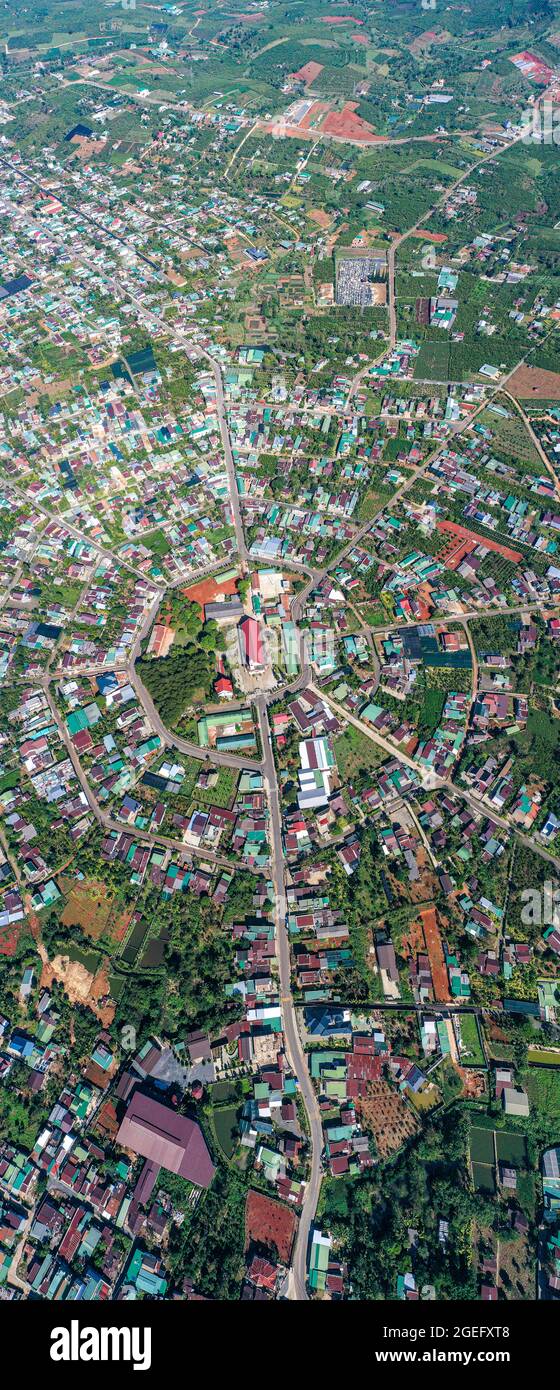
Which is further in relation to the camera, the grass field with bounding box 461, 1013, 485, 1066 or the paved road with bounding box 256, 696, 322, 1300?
the grass field with bounding box 461, 1013, 485, 1066

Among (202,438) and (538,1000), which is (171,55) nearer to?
(202,438)

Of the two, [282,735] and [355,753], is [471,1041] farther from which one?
[282,735]

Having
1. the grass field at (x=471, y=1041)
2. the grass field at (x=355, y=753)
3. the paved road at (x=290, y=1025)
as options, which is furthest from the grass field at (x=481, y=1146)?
the grass field at (x=355, y=753)

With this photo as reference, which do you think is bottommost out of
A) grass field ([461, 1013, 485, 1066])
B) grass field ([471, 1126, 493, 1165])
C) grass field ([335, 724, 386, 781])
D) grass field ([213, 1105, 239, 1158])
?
grass field ([471, 1126, 493, 1165])

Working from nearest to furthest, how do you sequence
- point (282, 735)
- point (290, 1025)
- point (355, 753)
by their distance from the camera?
point (290, 1025) < point (355, 753) < point (282, 735)

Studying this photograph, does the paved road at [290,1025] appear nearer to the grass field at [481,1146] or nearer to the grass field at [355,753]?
the grass field at [355,753]

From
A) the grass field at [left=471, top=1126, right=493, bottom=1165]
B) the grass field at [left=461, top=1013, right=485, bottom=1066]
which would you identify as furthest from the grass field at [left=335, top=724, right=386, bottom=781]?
the grass field at [left=471, top=1126, right=493, bottom=1165]

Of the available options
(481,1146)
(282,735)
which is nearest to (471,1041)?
(481,1146)

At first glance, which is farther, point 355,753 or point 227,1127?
point 355,753

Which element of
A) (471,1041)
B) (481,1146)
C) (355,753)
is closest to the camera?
(481,1146)

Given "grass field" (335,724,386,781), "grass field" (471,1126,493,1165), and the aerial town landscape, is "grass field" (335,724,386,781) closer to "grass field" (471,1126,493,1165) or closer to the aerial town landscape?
the aerial town landscape
